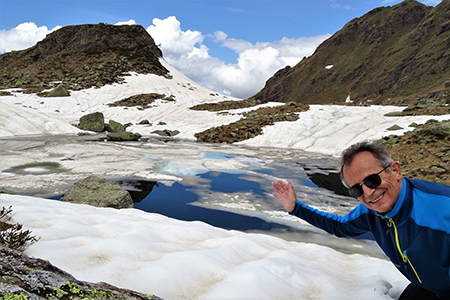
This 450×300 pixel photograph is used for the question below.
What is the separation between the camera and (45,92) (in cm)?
4794

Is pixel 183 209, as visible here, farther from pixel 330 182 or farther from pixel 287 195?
pixel 330 182

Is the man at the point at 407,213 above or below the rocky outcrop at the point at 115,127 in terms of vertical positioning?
below

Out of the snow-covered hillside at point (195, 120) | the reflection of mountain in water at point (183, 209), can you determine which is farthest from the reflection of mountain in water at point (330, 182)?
the snow-covered hillside at point (195, 120)

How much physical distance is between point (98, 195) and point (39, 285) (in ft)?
20.1

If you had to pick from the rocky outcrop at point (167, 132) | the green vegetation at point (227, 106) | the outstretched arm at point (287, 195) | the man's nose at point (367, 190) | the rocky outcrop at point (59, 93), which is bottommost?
the outstretched arm at point (287, 195)

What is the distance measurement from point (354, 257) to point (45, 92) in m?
57.0

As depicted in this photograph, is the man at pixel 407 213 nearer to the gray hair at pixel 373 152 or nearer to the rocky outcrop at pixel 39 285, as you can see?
the gray hair at pixel 373 152

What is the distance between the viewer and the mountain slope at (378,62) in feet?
341

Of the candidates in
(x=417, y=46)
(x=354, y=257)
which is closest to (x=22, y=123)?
(x=354, y=257)

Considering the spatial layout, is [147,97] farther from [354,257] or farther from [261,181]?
[354,257]

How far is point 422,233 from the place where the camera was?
6.63ft

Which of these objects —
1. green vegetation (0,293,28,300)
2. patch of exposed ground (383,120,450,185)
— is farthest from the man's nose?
patch of exposed ground (383,120,450,185)

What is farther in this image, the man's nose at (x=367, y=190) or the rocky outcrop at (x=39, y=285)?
the man's nose at (x=367, y=190)

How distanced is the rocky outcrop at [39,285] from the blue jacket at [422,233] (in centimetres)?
214
